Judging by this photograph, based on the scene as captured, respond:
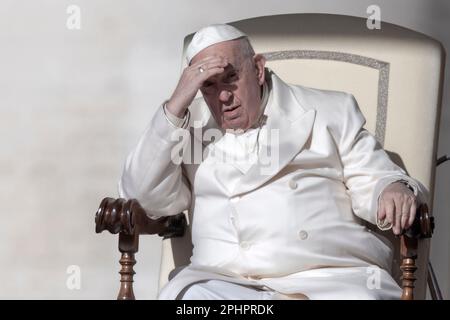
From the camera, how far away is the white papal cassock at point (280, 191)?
3.47m

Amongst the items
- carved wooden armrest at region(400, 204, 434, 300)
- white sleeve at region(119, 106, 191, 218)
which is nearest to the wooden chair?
white sleeve at region(119, 106, 191, 218)

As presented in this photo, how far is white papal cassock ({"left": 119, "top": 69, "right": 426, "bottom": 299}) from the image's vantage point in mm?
3473

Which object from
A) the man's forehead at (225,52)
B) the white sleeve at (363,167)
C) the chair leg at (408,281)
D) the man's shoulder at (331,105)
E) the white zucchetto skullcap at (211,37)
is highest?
the white zucchetto skullcap at (211,37)

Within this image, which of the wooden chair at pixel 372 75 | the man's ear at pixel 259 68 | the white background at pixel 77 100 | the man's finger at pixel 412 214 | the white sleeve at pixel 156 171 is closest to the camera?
the man's finger at pixel 412 214

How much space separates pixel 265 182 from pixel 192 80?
1.26 feet

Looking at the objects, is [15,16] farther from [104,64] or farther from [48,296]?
[48,296]

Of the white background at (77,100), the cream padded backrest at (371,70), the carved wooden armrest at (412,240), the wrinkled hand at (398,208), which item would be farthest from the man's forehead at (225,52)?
the white background at (77,100)

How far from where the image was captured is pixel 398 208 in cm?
336

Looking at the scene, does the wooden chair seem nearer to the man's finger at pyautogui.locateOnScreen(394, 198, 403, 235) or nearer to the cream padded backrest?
the cream padded backrest

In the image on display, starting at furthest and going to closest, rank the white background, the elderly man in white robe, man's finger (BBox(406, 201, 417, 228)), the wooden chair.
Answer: the white background → the wooden chair → the elderly man in white robe → man's finger (BBox(406, 201, 417, 228))

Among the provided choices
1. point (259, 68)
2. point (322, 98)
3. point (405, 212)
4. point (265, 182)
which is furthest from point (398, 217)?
point (259, 68)

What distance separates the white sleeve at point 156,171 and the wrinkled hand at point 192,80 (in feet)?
0.16

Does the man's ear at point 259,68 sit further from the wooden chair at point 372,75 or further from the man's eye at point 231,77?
the wooden chair at point 372,75
